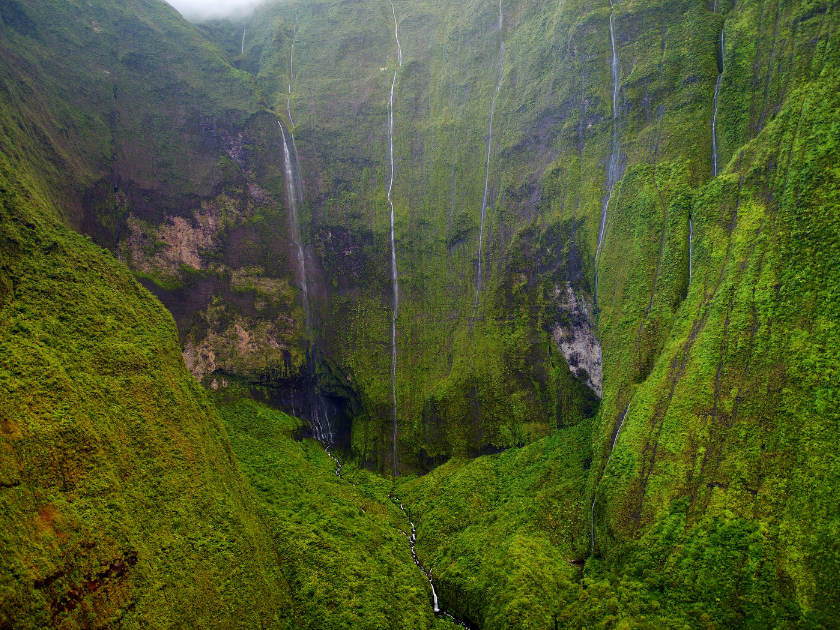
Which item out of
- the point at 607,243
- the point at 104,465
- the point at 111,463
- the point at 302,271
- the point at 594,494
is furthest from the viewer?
the point at 302,271

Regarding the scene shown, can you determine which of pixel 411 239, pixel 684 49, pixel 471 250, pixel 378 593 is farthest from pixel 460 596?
pixel 684 49

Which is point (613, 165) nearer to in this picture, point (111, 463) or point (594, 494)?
point (594, 494)

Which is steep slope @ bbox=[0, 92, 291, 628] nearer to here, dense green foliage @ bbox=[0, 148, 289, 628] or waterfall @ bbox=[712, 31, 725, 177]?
dense green foliage @ bbox=[0, 148, 289, 628]

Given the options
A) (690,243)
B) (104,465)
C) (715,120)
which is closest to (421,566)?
(104,465)

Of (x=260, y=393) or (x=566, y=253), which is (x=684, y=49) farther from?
(x=260, y=393)

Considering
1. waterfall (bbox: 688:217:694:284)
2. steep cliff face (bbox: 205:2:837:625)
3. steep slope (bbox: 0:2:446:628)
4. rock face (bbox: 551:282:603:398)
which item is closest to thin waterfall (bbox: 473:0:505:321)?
steep cliff face (bbox: 205:2:837:625)
